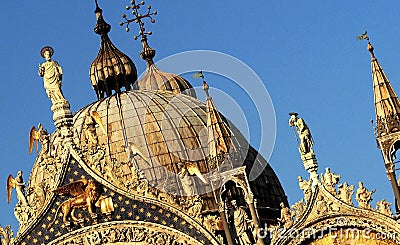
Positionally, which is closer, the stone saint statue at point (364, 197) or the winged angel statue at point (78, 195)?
the stone saint statue at point (364, 197)

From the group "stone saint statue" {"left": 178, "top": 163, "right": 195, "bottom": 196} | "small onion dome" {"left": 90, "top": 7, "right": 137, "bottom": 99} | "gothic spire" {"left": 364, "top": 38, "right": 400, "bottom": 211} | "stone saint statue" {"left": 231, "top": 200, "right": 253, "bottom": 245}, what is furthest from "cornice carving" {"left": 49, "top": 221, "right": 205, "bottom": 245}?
"small onion dome" {"left": 90, "top": 7, "right": 137, "bottom": 99}

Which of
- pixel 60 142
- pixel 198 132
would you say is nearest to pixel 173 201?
pixel 60 142

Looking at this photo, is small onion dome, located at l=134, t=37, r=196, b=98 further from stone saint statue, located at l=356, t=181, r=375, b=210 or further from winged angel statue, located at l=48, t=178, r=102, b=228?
stone saint statue, located at l=356, t=181, r=375, b=210

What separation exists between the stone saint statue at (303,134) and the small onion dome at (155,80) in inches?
640

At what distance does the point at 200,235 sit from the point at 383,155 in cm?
546

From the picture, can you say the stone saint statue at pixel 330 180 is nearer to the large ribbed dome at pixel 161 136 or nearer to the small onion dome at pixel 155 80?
the large ribbed dome at pixel 161 136

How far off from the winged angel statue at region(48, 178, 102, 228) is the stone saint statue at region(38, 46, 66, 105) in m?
2.83

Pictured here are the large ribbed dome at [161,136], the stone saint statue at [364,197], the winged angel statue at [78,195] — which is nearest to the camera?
the stone saint statue at [364,197]

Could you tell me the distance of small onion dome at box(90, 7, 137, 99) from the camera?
2341 inches

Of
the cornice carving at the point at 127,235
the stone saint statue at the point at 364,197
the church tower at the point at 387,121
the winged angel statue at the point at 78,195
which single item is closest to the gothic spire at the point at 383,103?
the church tower at the point at 387,121

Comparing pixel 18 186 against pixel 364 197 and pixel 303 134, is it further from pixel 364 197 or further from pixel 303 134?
pixel 364 197

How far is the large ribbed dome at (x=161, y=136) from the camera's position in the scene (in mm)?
53812

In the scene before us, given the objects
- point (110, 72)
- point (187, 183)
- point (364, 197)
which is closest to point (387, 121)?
point (364, 197)

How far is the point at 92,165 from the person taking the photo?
4491cm
